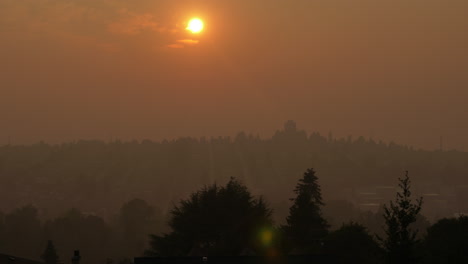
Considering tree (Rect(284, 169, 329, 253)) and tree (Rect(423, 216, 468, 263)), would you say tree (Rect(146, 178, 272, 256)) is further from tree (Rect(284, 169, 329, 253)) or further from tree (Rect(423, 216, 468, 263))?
tree (Rect(423, 216, 468, 263))

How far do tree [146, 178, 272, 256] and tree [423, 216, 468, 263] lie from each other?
17724mm

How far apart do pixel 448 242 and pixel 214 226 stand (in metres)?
26.3

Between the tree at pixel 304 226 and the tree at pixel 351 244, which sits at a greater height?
the tree at pixel 304 226

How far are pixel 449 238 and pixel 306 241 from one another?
22642mm

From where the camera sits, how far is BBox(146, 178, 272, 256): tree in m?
82.8

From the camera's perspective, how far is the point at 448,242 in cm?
7031

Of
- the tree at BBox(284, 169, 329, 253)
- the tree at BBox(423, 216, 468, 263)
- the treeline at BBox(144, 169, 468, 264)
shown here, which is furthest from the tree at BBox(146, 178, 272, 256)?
the tree at BBox(423, 216, 468, 263)

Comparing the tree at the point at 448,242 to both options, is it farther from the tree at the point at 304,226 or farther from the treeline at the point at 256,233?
the tree at the point at 304,226

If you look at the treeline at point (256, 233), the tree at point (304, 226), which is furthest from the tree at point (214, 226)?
the tree at point (304, 226)


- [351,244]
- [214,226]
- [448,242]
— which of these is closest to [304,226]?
[214,226]

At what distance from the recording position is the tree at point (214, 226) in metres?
82.8

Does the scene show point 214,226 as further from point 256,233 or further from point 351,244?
point 351,244

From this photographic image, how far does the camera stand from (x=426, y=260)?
6175 cm

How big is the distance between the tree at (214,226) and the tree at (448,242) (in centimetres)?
1772
